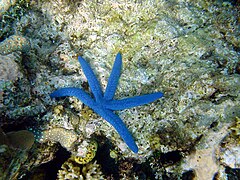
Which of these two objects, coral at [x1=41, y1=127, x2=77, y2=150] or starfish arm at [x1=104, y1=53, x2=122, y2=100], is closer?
coral at [x1=41, y1=127, x2=77, y2=150]

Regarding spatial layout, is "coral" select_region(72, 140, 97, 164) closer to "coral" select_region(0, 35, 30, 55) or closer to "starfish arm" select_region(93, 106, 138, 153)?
"starfish arm" select_region(93, 106, 138, 153)

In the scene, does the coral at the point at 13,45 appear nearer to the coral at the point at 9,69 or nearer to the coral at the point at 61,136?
the coral at the point at 9,69

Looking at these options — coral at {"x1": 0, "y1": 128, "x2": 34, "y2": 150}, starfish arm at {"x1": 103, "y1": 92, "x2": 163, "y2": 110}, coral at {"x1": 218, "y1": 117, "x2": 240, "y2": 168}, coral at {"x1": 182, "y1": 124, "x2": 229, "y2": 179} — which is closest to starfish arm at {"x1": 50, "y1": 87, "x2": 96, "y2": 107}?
starfish arm at {"x1": 103, "y1": 92, "x2": 163, "y2": 110}

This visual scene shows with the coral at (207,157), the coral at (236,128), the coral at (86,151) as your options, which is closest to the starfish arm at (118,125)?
the coral at (86,151)

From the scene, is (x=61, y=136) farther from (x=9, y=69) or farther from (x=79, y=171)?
(x=9, y=69)

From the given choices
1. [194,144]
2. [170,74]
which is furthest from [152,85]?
[194,144]

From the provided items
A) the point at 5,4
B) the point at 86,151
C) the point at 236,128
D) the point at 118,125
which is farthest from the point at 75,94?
the point at 236,128
